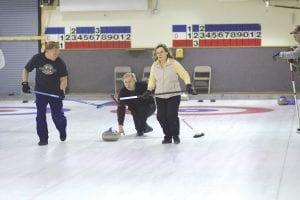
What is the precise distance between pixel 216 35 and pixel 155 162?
13.5 meters

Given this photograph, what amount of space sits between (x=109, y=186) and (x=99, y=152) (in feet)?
8.25

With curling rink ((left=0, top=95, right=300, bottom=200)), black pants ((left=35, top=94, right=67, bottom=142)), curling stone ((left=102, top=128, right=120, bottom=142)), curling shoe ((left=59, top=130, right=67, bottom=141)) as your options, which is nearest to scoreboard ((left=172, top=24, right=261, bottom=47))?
curling rink ((left=0, top=95, right=300, bottom=200))

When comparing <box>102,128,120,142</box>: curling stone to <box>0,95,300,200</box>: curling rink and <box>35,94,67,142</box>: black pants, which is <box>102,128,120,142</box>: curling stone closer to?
<box>0,95,300,200</box>: curling rink

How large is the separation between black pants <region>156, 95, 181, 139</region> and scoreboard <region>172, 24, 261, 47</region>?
1155 cm

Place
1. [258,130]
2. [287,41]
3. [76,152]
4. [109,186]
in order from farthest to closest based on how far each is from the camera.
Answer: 1. [287,41]
2. [258,130]
3. [76,152]
4. [109,186]

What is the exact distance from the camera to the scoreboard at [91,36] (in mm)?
21656

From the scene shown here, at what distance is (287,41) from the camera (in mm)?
20516

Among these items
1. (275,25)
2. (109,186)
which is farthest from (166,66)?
(275,25)

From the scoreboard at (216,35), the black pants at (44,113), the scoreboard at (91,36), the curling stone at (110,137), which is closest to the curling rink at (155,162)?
the curling stone at (110,137)

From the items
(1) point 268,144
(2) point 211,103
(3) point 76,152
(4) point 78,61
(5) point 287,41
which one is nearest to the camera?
(3) point 76,152

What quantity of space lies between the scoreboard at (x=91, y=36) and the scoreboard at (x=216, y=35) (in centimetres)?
177

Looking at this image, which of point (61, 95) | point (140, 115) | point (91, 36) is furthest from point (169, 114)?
point (91, 36)

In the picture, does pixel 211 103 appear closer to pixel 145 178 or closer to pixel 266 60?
pixel 266 60

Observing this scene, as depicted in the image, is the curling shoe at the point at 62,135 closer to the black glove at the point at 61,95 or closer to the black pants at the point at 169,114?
the black glove at the point at 61,95
